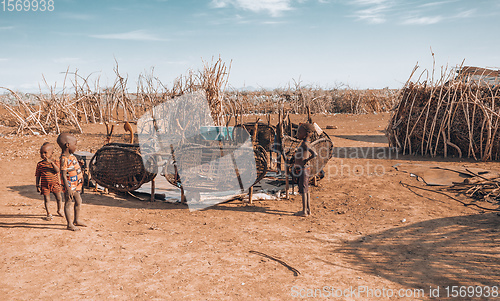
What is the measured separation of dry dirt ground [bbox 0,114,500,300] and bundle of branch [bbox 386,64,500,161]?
314 centimetres

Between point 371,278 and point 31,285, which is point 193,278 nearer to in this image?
point 31,285

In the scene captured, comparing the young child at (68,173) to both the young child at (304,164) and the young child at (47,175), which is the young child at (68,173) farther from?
the young child at (304,164)

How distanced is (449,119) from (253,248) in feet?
20.5

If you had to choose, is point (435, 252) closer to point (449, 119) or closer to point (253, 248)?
point (253, 248)

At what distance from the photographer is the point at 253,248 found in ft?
12.2

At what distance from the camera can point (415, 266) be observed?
3.31 m

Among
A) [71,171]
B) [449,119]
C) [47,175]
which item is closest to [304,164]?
[71,171]

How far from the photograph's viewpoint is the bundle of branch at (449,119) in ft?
24.9

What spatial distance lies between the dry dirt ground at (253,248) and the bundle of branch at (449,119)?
3136 mm

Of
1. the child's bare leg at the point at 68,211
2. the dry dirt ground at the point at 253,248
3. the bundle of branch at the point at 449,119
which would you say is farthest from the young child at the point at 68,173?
the bundle of branch at the point at 449,119

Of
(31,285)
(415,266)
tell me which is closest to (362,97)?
(415,266)

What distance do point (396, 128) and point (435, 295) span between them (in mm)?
6479

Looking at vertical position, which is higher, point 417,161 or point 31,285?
point 417,161

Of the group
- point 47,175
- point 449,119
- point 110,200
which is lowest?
point 110,200
